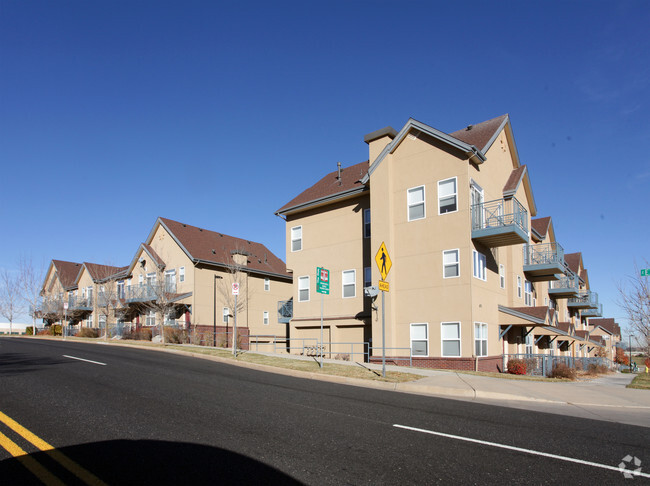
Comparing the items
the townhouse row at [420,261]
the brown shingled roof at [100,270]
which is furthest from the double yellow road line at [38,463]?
the brown shingled roof at [100,270]

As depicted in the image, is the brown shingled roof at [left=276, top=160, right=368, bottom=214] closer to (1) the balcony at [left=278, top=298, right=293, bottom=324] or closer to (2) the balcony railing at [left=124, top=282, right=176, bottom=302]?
(1) the balcony at [left=278, top=298, right=293, bottom=324]

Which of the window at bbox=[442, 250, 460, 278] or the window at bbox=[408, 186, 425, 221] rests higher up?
the window at bbox=[408, 186, 425, 221]

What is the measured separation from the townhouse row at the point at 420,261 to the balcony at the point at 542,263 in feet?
0.27

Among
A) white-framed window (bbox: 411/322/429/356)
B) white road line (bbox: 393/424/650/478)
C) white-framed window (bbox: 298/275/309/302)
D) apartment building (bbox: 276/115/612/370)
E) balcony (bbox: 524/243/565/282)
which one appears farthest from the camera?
white-framed window (bbox: 298/275/309/302)

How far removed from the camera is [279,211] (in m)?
30.2

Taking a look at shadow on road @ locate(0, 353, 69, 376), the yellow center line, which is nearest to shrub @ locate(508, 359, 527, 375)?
shadow on road @ locate(0, 353, 69, 376)

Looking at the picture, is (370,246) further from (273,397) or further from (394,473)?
(394,473)

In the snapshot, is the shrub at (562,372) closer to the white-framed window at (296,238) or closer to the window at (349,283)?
the window at (349,283)

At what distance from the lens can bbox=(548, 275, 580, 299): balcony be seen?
35094 mm

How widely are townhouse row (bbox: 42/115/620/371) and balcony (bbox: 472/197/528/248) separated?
0.07m

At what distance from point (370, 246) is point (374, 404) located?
1564 cm

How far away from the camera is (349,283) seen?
86.3ft

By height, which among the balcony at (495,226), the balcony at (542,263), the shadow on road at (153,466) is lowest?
the shadow on road at (153,466)

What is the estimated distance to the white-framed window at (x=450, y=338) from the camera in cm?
2054
